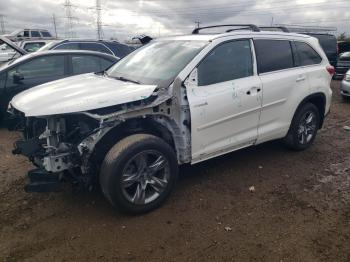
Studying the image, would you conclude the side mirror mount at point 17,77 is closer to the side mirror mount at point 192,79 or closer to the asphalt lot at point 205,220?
the asphalt lot at point 205,220

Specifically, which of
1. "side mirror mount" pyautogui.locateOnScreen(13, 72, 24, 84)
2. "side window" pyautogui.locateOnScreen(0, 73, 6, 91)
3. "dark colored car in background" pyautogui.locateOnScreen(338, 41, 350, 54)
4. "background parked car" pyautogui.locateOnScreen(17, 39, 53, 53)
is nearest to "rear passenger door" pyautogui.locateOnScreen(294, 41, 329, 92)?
"side mirror mount" pyautogui.locateOnScreen(13, 72, 24, 84)

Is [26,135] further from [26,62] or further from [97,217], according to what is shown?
[26,62]

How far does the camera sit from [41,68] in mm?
6609

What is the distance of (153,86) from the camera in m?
3.67

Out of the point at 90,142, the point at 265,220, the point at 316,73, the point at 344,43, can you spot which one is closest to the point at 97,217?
the point at 90,142

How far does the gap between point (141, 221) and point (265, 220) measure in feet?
4.07

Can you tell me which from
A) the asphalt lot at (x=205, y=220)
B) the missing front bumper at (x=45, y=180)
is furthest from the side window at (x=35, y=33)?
the missing front bumper at (x=45, y=180)

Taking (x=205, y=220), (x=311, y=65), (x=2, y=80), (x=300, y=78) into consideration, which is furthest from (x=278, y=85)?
(x=2, y=80)

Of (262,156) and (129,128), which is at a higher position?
(129,128)

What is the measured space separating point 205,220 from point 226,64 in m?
1.83

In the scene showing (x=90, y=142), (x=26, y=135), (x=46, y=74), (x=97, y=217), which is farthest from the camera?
(x=46, y=74)

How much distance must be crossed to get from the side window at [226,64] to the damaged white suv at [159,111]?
1cm

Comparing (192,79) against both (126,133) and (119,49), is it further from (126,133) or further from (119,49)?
(119,49)

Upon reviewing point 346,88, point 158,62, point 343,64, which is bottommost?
point 346,88
